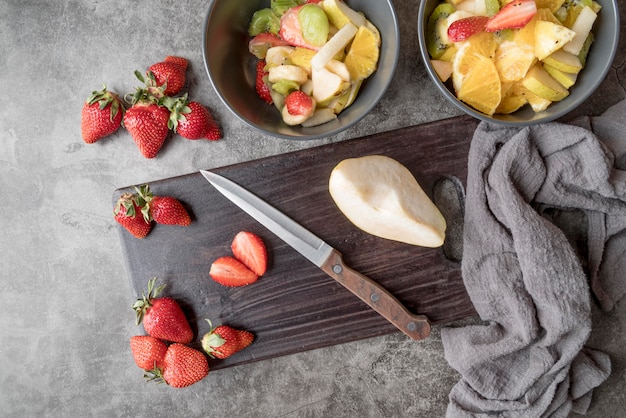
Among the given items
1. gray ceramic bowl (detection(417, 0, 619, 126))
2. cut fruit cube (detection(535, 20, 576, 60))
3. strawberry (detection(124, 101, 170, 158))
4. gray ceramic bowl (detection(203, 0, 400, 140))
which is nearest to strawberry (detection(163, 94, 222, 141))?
strawberry (detection(124, 101, 170, 158))

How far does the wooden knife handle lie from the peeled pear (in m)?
0.11

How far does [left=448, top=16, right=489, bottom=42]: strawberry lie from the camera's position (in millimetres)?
1137

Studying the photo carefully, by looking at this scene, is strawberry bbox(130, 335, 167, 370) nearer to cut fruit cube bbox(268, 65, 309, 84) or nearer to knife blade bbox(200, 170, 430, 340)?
knife blade bbox(200, 170, 430, 340)

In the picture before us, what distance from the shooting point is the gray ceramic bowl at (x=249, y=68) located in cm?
123

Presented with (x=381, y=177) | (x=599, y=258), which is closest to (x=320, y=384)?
(x=381, y=177)

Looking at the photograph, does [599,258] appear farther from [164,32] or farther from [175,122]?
[164,32]

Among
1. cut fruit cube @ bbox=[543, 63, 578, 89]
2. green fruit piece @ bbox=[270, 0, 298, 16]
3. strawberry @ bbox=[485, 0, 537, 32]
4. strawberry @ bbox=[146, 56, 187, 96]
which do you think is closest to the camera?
strawberry @ bbox=[485, 0, 537, 32]

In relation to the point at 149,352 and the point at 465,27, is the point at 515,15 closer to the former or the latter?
the point at 465,27

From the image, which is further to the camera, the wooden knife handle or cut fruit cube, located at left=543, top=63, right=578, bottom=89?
the wooden knife handle

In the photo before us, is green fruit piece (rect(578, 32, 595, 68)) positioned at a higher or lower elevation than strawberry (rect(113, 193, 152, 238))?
higher

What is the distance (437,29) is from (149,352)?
1027 millimetres

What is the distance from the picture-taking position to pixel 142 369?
4.93 ft

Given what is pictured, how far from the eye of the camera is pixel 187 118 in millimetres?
1370

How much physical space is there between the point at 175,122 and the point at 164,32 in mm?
282
